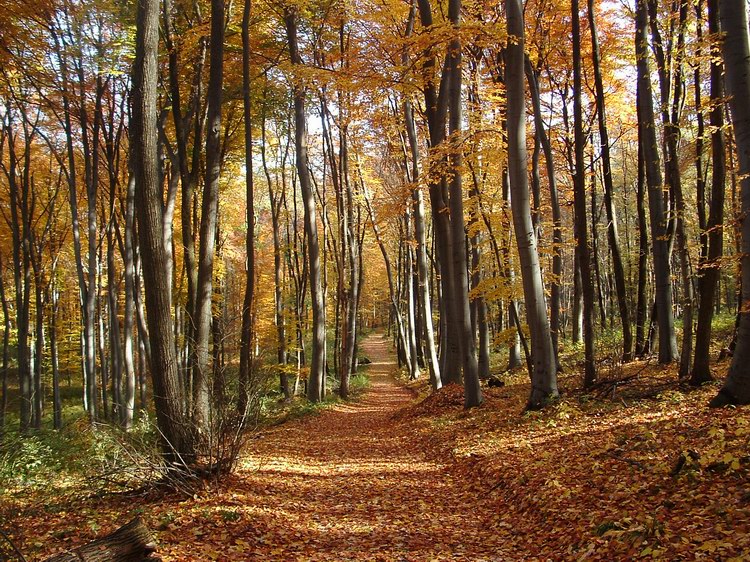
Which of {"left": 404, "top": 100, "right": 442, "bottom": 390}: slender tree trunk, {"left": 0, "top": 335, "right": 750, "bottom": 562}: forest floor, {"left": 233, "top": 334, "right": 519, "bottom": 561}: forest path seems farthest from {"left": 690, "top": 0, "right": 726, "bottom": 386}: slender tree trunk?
{"left": 404, "top": 100, "right": 442, "bottom": 390}: slender tree trunk

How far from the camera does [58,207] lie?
18.6m

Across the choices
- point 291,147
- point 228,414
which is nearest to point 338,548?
point 228,414

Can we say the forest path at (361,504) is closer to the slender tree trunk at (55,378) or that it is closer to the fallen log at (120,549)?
the fallen log at (120,549)

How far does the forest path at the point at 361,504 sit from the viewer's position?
4723 mm

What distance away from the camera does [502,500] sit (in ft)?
18.9

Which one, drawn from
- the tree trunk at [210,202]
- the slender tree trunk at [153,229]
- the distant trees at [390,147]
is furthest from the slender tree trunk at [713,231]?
the tree trunk at [210,202]

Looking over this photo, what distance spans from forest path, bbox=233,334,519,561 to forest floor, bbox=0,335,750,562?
0.02 metres

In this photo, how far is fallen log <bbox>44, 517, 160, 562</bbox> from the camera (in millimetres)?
3318

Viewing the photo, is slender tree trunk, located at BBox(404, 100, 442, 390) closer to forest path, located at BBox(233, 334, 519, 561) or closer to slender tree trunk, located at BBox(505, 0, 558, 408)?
forest path, located at BBox(233, 334, 519, 561)

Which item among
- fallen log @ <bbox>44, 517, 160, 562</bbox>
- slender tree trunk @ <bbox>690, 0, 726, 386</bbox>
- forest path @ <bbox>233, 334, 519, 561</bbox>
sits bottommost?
forest path @ <bbox>233, 334, 519, 561</bbox>

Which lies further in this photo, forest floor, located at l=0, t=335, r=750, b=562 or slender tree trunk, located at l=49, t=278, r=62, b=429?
slender tree trunk, located at l=49, t=278, r=62, b=429

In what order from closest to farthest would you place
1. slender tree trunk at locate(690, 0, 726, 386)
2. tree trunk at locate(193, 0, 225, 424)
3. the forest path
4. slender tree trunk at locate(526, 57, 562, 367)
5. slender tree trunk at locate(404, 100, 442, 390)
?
1. the forest path
2. slender tree trunk at locate(690, 0, 726, 386)
3. tree trunk at locate(193, 0, 225, 424)
4. slender tree trunk at locate(526, 57, 562, 367)
5. slender tree trunk at locate(404, 100, 442, 390)

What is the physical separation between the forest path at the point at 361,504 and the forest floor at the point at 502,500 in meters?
0.02

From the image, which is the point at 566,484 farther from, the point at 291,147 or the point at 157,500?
the point at 291,147
